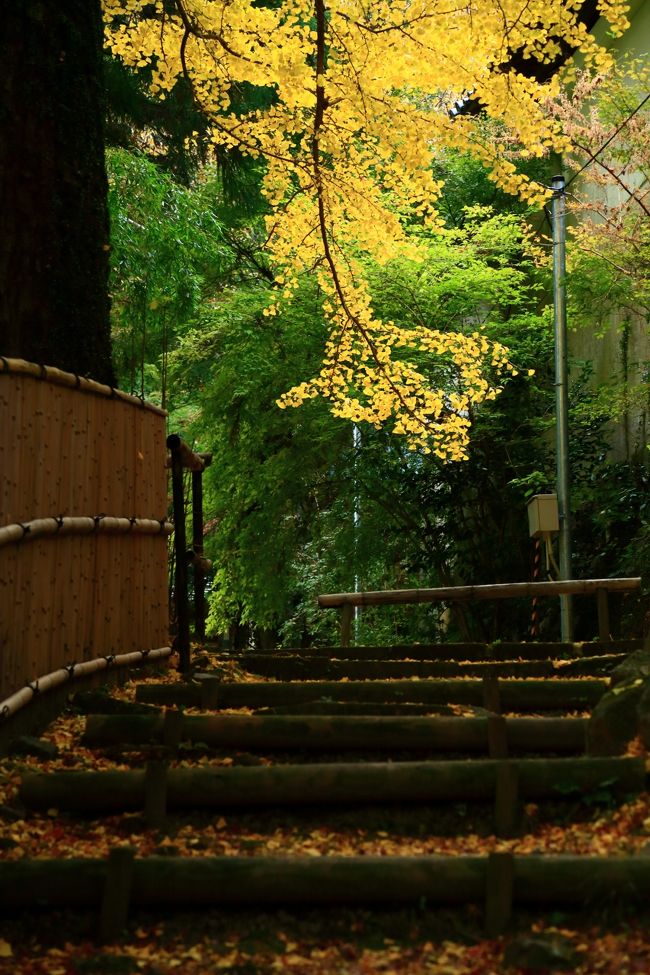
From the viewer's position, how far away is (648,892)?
3664mm

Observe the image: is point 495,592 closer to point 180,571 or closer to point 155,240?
point 180,571

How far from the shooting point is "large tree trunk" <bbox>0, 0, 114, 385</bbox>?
259 inches

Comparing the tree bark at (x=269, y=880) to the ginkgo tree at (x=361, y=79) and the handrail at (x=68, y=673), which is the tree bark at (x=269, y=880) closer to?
the handrail at (x=68, y=673)

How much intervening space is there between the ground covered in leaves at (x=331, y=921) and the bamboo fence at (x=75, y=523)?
0.89 m

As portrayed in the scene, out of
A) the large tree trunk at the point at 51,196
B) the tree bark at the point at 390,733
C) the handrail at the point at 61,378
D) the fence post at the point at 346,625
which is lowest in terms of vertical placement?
the tree bark at the point at 390,733

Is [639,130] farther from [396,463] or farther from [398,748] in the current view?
[398,748]

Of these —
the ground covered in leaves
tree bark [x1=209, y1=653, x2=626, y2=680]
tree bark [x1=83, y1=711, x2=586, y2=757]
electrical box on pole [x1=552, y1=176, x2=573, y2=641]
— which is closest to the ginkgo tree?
electrical box on pole [x1=552, y1=176, x2=573, y2=641]

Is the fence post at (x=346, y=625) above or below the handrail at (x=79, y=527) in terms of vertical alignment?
below

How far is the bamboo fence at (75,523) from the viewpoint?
5.33 meters

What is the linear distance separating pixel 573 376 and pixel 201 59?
397 inches

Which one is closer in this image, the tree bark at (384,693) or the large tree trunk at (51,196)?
the tree bark at (384,693)

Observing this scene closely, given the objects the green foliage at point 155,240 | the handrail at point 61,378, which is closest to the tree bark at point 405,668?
the handrail at point 61,378

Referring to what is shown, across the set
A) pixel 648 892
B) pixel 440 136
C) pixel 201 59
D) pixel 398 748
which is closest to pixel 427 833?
pixel 398 748

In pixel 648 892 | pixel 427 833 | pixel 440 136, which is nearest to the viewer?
pixel 648 892
